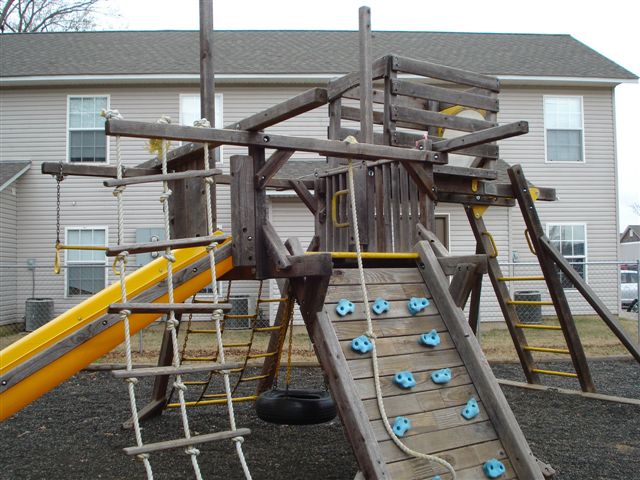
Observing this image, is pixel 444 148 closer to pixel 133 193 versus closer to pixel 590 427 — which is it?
pixel 590 427

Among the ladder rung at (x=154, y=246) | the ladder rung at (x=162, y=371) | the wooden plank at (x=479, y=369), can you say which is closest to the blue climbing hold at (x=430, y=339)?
the wooden plank at (x=479, y=369)

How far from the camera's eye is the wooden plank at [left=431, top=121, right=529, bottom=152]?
455 cm

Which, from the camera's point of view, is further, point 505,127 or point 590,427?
point 590,427

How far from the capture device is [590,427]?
5582 millimetres

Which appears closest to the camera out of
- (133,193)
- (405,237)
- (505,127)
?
(505,127)

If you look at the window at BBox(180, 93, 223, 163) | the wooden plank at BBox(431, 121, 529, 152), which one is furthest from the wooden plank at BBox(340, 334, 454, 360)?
the window at BBox(180, 93, 223, 163)

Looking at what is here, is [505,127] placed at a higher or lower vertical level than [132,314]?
higher

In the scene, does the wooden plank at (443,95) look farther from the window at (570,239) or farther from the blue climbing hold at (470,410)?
the window at (570,239)

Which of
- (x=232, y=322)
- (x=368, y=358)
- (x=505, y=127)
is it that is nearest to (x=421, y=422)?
(x=368, y=358)

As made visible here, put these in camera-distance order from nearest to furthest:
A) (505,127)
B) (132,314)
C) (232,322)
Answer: (132,314), (505,127), (232,322)

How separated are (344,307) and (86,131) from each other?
12.3 m

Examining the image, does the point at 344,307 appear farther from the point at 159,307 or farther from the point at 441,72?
the point at 441,72

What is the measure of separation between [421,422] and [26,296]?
1274 centimetres

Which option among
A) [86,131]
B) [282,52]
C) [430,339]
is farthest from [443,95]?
[86,131]
